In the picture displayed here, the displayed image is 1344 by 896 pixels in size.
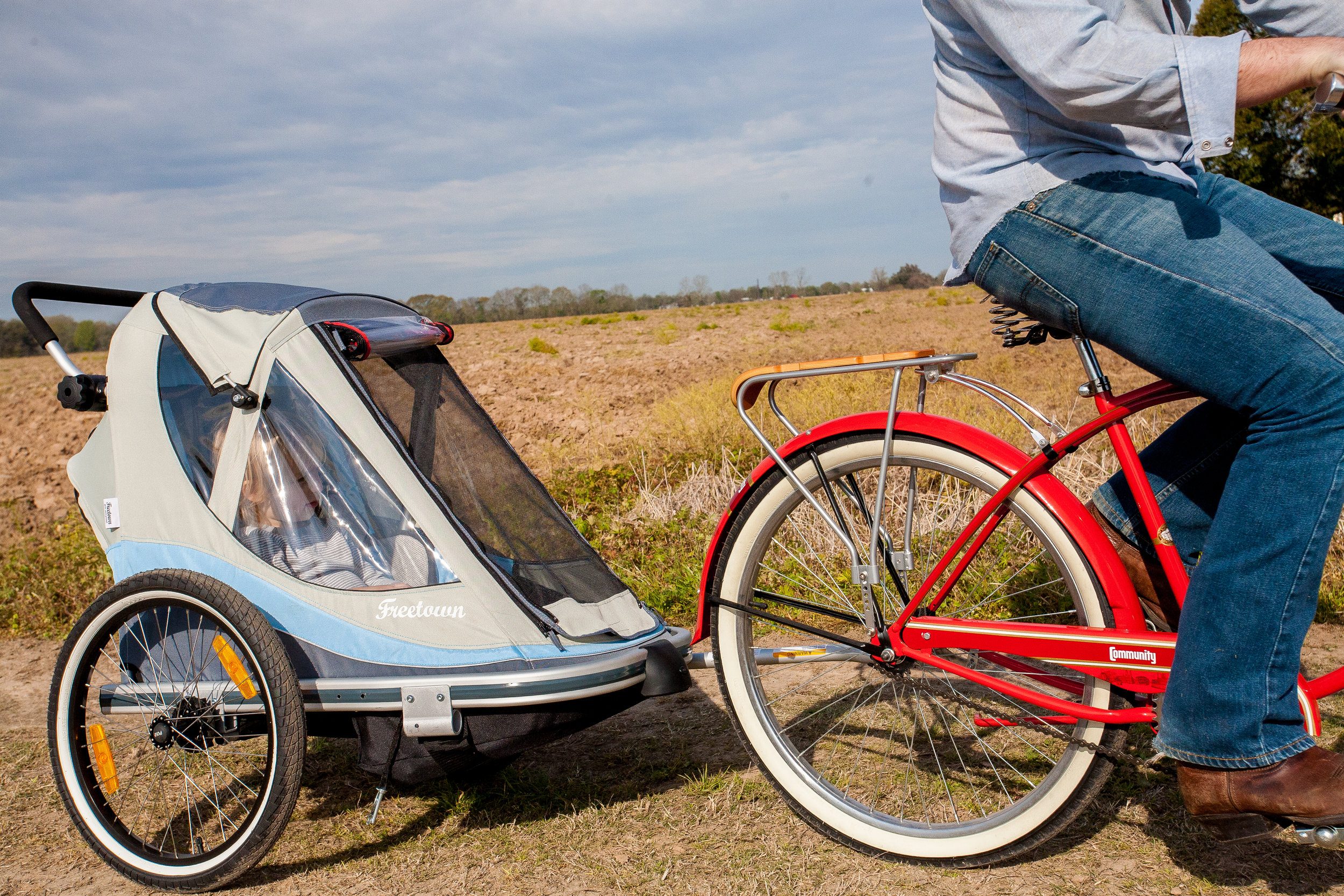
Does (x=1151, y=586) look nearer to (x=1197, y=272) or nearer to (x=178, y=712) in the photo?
(x=1197, y=272)

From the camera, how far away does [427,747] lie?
2.41 meters

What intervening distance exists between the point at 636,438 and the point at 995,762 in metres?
5.92

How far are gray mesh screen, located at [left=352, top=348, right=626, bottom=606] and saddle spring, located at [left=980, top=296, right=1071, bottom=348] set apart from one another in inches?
52.1

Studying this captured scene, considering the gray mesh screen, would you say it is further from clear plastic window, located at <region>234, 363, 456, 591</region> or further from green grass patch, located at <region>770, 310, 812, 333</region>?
green grass patch, located at <region>770, 310, 812, 333</region>

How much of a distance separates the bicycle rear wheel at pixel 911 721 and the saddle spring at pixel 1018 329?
1.00ft

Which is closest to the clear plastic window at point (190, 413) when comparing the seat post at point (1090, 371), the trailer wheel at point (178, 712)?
the trailer wheel at point (178, 712)

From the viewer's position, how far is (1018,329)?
228 centimetres

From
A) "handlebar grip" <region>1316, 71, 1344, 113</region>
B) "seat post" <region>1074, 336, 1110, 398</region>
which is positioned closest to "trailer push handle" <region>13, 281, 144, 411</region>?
"seat post" <region>1074, 336, 1110, 398</region>

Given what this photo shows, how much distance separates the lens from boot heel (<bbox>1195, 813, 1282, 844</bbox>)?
6.20 feet

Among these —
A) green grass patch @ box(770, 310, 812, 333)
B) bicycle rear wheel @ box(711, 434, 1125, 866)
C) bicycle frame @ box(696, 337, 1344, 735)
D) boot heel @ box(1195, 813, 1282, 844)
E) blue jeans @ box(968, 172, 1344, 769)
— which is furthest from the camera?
green grass patch @ box(770, 310, 812, 333)

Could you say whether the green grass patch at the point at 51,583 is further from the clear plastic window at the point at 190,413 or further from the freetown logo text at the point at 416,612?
the freetown logo text at the point at 416,612

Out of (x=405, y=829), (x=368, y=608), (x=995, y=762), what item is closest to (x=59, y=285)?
(x=368, y=608)

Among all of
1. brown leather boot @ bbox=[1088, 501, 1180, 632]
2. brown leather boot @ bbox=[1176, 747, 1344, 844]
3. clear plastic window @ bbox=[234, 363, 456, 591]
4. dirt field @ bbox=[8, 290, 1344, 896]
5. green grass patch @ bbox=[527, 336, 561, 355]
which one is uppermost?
clear plastic window @ bbox=[234, 363, 456, 591]

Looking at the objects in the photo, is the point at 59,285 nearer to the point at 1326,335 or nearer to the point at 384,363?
the point at 384,363
